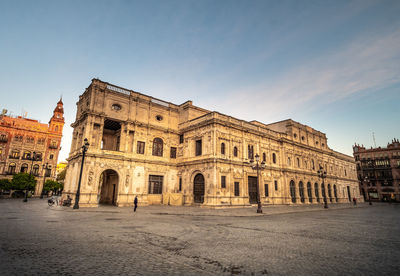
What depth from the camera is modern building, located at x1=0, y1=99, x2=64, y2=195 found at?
168ft

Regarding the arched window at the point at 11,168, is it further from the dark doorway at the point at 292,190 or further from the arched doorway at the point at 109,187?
the dark doorway at the point at 292,190

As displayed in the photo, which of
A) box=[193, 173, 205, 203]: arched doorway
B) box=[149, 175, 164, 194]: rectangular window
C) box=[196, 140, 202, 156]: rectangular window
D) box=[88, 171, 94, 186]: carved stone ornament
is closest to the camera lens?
box=[88, 171, 94, 186]: carved stone ornament

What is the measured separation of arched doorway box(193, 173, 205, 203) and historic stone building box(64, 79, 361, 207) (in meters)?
0.02

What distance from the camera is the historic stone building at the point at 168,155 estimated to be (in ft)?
82.5

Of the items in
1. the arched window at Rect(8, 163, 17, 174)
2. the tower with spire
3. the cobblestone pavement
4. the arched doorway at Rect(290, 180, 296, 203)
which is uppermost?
the tower with spire

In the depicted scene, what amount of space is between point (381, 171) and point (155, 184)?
70.5 meters

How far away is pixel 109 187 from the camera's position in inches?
1190

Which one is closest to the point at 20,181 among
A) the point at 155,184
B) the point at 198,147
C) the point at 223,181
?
the point at 155,184

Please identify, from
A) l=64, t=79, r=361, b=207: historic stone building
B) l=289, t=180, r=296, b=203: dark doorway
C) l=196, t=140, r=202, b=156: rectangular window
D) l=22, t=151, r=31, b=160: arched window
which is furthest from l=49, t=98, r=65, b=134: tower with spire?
l=289, t=180, r=296, b=203: dark doorway

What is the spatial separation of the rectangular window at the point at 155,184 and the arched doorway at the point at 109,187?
4716mm

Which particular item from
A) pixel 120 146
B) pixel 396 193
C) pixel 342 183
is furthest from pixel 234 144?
pixel 396 193

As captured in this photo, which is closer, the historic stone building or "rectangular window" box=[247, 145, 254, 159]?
the historic stone building

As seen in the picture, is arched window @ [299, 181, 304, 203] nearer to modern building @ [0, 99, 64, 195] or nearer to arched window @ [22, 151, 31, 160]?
modern building @ [0, 99, 64, 195]

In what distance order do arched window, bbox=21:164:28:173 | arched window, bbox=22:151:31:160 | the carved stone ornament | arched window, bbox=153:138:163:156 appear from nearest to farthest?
the carved stone ornament < arched window, bbox=153:138:163:156 < arched window, bbox=21:164:28:173 < arched window, bbox=22:151:31:160
